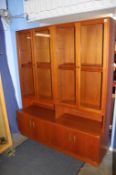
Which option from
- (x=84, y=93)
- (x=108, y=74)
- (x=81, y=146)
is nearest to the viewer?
(x=108, y=74)

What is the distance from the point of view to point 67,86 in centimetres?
245

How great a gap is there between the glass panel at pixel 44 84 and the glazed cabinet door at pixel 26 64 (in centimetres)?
16

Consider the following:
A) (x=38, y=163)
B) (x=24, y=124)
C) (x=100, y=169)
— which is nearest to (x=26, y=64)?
(x=24, y=124)

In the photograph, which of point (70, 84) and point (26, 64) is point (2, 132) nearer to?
point (26, 64)

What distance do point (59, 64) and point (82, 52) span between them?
1.31 feet

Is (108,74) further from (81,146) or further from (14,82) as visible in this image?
(14,82)

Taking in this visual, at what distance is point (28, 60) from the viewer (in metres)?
2.81

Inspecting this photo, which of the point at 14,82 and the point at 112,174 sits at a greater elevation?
the point at 14,82

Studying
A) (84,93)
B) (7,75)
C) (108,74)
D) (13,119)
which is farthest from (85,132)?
(7,75)

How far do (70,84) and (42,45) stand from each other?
811 millimetres

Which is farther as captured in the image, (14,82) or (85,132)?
(14,82)

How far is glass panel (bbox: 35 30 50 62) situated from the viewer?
2453 mm

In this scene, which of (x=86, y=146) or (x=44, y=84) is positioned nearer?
(x=86, y=146)

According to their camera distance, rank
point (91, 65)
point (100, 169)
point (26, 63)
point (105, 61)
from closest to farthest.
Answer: point (105, 61) → point (100, 169) → point (91, 65) → point (26, 63)
